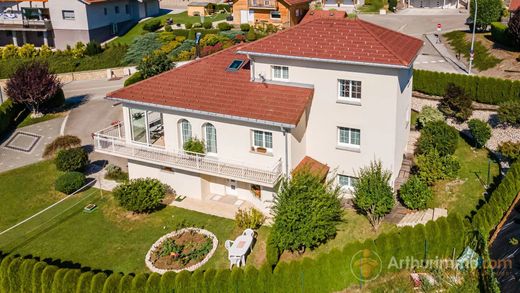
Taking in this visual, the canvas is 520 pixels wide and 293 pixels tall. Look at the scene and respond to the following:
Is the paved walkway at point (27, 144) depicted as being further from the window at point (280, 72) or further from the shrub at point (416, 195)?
the shrub at point (416, 195)

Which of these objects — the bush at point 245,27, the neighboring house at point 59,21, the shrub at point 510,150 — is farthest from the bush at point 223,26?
the shrub at point 510,150

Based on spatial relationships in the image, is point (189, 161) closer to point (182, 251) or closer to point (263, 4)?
point (182, 251)

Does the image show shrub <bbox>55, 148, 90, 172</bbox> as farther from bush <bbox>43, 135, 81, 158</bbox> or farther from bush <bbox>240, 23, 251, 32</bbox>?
bush <bbox>240, 23, 251, 32</bbox>

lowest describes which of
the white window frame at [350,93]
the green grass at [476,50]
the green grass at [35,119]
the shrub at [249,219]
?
the shrub at [249,219]

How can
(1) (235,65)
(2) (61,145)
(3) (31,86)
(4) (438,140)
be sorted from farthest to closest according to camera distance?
(3) (31,86) → (2) (61,145) → (4) (438,140) → (1) (235,65)

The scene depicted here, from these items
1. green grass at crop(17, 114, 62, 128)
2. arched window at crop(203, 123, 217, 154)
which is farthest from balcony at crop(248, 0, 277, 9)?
arched window at crop(203, 123, 217, 154)

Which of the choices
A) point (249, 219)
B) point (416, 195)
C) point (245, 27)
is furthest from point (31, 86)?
point (416, 195)

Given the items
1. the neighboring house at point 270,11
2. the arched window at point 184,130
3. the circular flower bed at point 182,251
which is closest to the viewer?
the circular flower bed at point 182,251
